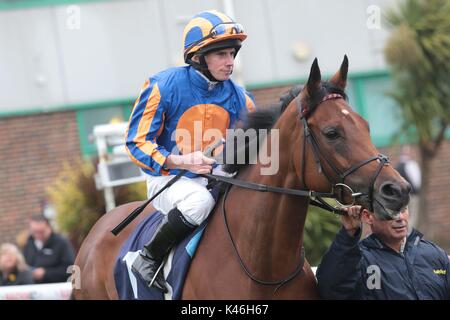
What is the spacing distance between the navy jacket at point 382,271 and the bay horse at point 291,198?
18cm

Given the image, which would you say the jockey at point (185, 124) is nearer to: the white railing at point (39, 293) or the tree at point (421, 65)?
the white railing at point (39, 293)

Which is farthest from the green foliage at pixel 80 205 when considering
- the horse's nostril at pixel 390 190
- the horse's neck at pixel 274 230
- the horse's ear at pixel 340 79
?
the horse's nostril at pixel 390 190

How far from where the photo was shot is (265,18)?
44.5 ft

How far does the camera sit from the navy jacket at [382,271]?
14.1 feet

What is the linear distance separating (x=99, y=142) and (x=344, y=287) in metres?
5.15

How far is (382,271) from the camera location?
4.39 meters

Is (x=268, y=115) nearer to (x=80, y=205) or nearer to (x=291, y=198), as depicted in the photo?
(x=291, y=198)

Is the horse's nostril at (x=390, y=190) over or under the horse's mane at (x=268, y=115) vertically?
under

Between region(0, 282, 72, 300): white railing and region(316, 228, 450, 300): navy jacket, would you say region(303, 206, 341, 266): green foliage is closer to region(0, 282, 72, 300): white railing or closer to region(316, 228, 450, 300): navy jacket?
region(0, 282, 72, 300): white railing

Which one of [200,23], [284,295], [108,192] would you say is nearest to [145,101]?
[200,23]

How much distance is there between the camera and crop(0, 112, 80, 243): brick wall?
516 inches

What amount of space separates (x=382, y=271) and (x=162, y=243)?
124 cm

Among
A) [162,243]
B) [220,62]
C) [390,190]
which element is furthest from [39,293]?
[390,190]

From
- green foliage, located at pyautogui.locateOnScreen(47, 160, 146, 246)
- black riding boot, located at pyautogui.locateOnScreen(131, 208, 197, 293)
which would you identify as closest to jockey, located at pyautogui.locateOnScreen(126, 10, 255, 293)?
black riding boot, located at pyautogui.locateOnScreen(131, 208, 197, 293)
